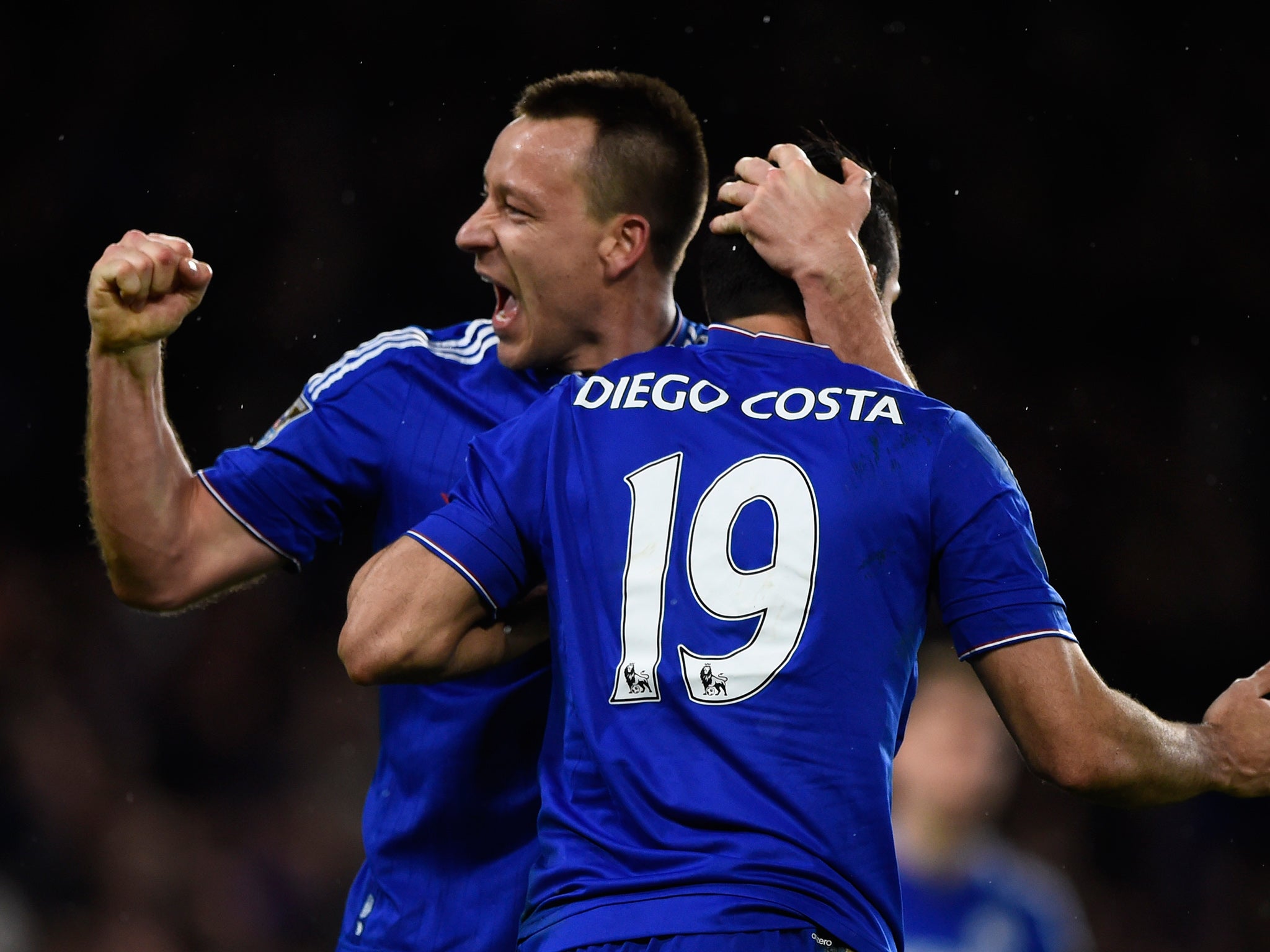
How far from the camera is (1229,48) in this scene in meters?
8.54

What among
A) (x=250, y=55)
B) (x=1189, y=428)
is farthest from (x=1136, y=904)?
(x=250, y=55)

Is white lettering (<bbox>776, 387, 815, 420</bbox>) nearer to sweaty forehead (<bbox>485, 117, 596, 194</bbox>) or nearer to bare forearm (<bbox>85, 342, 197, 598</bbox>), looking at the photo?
sweaty forehead (<bbox>485, 117, 596, 194</bbox>)

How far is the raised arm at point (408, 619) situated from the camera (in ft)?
6.95

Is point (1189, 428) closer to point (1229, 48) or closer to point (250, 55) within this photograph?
point (1229, 48)

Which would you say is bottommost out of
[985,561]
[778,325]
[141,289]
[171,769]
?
[171,769]

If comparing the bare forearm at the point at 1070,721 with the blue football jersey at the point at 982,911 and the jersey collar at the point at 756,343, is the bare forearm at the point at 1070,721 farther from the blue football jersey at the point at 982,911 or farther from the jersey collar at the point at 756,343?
the blue football jersey at the point at 982,911

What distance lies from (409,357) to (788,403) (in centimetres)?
102

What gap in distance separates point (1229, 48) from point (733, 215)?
721 cm

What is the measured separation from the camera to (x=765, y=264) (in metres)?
2.43

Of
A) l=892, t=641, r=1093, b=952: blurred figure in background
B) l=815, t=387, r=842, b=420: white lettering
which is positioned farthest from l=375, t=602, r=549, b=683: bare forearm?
l=892, t=641, r=1093, b=952: blurred figure in background

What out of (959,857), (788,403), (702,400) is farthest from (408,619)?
(959,857)

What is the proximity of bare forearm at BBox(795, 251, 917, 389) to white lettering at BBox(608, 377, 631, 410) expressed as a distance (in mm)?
340

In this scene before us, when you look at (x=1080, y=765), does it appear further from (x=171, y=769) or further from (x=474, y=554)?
(x=171, y=769)

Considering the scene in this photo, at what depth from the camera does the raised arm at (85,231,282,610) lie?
8.08 feet
